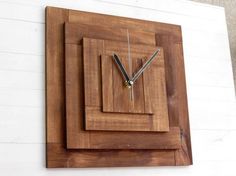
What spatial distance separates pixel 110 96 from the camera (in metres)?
1.44

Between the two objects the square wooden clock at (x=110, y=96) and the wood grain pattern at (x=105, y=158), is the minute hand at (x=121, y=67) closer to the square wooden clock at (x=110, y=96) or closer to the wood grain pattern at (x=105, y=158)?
the square wooden clock at (x=110, y=96)

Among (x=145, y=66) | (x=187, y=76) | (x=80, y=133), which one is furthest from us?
(x=187, y=76)

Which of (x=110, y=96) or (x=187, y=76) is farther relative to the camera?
(x=187, y=76)

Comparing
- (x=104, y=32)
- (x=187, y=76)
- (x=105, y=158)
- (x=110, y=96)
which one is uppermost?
(x=104, y=32)

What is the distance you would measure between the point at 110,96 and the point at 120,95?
0.04 m

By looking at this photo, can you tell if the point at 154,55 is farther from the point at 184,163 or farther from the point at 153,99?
the point at 184,163

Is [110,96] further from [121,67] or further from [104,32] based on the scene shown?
[104,32]

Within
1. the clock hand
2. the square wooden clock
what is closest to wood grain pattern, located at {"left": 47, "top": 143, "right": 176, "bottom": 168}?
the square wooden clock

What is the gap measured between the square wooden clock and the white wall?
0.03 m

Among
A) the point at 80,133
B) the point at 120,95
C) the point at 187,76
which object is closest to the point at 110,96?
→ the point at 120,95

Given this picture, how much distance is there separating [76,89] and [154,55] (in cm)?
31

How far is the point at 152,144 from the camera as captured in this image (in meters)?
1.49

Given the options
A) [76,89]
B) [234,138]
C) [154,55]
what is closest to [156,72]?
[154,55]

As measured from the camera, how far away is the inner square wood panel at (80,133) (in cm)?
139
